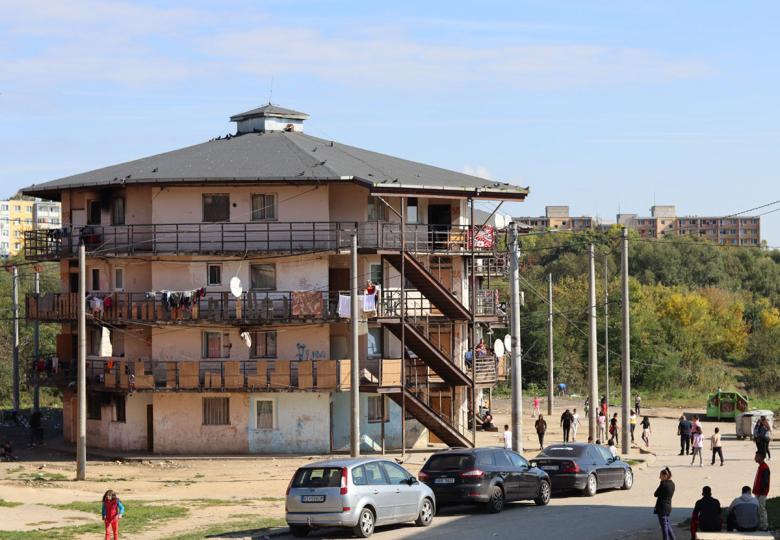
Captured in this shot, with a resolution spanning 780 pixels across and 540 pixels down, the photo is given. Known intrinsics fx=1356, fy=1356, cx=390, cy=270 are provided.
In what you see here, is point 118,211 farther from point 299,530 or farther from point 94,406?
point 299,530

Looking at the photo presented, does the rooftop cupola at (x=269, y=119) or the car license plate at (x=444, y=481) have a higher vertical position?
the rooftop cupola at (x=269, y=119)

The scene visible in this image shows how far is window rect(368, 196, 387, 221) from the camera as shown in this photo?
2237 inches

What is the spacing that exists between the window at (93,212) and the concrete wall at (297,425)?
11156 mm

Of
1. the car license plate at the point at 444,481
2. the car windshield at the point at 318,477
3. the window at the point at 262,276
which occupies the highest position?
the window at the point at 262,276

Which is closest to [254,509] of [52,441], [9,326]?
[52,441]

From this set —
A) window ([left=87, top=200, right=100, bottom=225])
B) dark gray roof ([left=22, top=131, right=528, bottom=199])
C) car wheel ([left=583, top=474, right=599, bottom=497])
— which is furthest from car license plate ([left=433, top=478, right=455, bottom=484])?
window ([left=87, top=200, right=100, bottom=225])

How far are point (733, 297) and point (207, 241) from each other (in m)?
97.0

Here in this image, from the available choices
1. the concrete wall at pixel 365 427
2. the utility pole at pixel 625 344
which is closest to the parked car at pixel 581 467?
the utility pole at pixel 625 344

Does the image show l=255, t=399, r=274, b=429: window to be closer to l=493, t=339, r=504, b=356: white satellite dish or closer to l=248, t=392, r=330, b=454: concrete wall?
l=248, t=392, r=330, b=454: concrete wall

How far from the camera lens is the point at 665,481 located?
27203 millimetres

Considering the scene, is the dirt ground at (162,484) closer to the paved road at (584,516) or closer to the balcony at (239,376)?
the balcony at (239,376)

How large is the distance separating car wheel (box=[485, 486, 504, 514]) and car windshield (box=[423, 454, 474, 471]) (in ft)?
2.86

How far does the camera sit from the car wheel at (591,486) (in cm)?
3812

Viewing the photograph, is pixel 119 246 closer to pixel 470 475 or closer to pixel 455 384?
pixel 455 384
